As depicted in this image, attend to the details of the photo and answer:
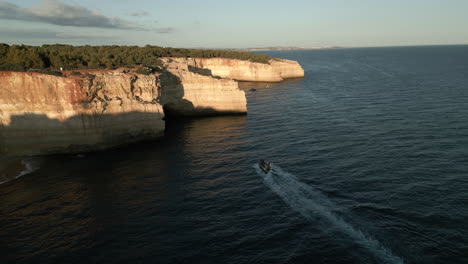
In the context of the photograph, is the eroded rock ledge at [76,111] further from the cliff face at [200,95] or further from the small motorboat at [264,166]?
the small motorboat at [264,166]

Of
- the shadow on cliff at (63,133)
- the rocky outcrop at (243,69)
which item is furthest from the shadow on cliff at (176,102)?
the rocky outcrop at (243,69)

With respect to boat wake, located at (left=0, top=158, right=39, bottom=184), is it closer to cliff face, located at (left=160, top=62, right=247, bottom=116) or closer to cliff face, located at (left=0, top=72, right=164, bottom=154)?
cliff face, located at (left=0, top=72, right=164, bottom=154)

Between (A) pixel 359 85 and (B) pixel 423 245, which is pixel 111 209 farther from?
(A) pixel 359 85

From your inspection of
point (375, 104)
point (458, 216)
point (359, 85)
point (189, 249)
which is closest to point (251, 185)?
point (189, 249)

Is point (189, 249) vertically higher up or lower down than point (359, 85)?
lower down

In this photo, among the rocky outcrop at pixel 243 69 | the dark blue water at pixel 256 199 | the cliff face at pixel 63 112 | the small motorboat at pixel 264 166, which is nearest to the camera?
the dark blue water at pixel 256 199

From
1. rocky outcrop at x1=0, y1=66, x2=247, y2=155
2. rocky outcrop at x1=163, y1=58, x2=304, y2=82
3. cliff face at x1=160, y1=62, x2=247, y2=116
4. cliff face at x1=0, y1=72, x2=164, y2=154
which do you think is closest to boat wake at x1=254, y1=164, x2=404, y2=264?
rocky outcrop at x1=0, y1=66, x2=247, y2=155
